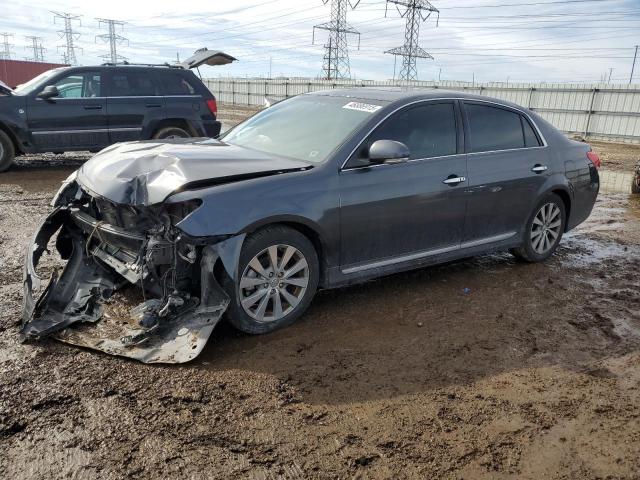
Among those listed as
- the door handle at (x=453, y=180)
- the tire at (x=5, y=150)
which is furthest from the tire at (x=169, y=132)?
the door handle at (x=453, y=180)

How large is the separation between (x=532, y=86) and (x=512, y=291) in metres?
21.4

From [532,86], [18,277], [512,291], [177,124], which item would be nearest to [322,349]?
[512,291]

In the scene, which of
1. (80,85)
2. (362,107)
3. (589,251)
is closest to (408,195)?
(362,107)

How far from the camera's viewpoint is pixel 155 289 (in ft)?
12.1

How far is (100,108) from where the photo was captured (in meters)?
9.73

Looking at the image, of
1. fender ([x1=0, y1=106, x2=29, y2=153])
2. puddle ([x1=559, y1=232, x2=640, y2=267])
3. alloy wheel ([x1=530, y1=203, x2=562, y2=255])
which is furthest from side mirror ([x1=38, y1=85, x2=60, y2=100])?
puddle ([x1=559, y1=232, x2=640, y2=267])

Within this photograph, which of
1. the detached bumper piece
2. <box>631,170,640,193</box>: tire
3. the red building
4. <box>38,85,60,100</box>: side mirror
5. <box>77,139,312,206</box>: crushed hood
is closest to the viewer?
the detached bumper piece

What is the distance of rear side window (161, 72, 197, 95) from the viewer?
33.2 ft

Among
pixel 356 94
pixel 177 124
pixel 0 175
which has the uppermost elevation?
pixel 356 94

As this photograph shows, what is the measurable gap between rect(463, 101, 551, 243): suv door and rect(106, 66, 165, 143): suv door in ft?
22.5

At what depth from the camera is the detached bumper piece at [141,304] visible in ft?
11.1

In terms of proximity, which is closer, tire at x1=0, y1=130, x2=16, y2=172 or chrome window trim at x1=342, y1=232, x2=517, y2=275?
chrome window trim at x1=342, y1=232, x2=517, y2=275

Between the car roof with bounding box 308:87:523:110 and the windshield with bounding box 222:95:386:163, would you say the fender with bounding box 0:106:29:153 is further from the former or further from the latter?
the car roof with bounding box 308:87:523:110

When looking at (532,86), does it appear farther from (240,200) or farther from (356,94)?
(240,200)
